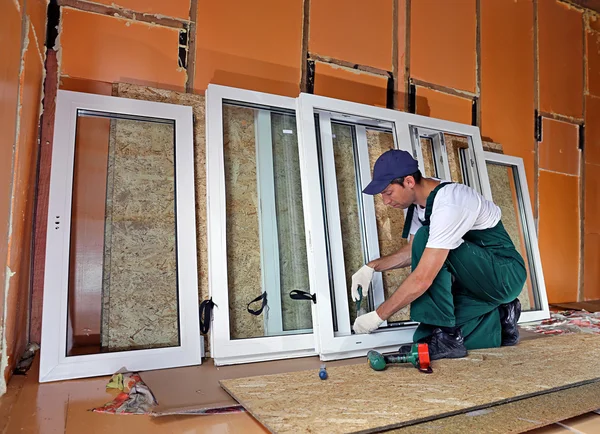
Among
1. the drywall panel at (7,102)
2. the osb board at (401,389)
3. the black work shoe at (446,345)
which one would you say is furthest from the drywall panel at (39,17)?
the black work shoe at (446,345)

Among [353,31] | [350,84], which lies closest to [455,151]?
[350,84]

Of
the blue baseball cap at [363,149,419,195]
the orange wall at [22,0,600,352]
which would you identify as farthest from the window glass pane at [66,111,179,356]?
the blue baseball cap at [363,149,419,195]

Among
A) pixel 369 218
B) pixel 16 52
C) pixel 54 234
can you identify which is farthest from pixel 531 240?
pixel 16 52

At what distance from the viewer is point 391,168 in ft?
7.06

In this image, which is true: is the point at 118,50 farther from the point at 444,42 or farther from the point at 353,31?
the point at 444,42

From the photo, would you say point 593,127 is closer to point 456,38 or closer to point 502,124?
point 502,124

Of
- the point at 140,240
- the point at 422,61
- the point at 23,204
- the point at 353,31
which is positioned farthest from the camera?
the point at 422,61

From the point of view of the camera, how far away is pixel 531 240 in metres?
3.53

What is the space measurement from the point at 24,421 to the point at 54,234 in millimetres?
846

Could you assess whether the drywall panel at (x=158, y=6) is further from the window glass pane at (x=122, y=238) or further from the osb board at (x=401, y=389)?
the osb board at (x=401, y=389)

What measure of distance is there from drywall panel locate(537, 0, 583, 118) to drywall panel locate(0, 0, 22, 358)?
4.15 meters

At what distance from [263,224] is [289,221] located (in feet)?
0.50

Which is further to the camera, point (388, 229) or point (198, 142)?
point (388, 229)

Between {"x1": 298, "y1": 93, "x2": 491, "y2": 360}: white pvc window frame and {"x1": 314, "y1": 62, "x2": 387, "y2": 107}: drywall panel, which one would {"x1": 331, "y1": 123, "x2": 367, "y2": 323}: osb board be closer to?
{"x1": 298, "y1": 93, "x2": 491, "y2": 360}: white pvc window frame
